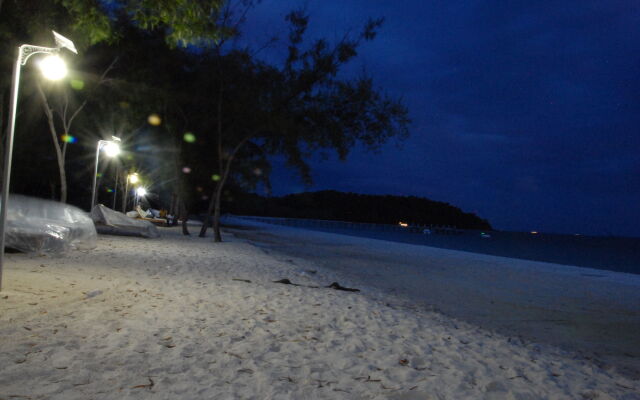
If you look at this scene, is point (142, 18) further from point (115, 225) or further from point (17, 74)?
point (115, 225)

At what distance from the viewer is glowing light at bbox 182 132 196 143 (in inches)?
778

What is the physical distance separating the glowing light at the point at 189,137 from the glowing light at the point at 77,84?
5329mm

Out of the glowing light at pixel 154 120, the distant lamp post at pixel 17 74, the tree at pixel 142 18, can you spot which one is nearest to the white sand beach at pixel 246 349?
the distant lamp post at pixel 17 74

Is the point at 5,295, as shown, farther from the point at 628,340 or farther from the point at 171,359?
the point at 628,340

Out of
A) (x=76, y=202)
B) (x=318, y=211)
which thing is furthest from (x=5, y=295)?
(x=318, y=211)

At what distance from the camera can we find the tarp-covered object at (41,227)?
9.12m

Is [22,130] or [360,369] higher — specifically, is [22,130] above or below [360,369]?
above

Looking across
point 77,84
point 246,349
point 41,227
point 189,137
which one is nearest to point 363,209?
point 189,137

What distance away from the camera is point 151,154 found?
27484 mm

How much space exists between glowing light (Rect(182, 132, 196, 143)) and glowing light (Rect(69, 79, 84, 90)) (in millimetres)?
5329

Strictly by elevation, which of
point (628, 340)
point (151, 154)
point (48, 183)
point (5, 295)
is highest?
point (151, 154)

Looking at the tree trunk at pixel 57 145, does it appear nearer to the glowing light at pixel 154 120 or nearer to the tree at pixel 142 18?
the tree at pixel 142 18

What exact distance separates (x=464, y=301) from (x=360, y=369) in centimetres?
625

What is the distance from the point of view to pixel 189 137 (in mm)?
19984
